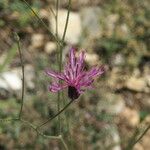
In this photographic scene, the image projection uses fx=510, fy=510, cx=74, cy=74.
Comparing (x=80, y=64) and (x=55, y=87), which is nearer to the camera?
(x=55, y=87)

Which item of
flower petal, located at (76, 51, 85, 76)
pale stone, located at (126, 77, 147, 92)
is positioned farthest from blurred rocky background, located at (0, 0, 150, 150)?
flower petal, located at (76, 51, 85, 76)

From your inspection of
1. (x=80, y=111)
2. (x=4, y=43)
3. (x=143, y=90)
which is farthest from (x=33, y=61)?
(x=143, y=90)

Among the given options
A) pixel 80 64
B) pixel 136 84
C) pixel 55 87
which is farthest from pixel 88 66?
pixel 55 87

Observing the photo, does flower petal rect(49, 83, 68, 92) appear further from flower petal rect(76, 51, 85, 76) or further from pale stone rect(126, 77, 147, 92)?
pale stone rect(126, 77, 147, 92)

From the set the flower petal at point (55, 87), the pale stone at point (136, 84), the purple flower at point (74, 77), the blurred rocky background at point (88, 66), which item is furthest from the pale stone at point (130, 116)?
the flower petal at point (55, 87)

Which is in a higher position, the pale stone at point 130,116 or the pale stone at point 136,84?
the pale stone at point 136,84

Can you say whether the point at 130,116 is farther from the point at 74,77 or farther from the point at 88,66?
the point at 74,77

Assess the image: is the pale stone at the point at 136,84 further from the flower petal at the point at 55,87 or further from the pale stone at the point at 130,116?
the flower petal at the point at 55,87
